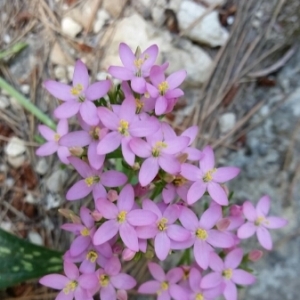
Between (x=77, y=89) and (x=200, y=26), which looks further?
(x=200, y=26)

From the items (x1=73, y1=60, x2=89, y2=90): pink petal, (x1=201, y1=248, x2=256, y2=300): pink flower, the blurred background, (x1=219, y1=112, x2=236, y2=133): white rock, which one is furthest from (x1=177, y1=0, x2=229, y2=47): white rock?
(x1=201, y1=248, x2=256, y2=300): pink flower

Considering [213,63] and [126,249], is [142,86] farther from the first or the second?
[213,63]

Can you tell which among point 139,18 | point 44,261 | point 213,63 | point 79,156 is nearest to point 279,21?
point 213,63

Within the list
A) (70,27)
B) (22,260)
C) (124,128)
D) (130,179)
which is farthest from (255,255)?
(70,27)

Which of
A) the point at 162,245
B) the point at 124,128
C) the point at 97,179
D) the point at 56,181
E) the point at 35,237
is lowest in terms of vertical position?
the point at 35,237

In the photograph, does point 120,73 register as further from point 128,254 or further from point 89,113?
point 128,254

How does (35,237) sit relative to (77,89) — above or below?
A: below

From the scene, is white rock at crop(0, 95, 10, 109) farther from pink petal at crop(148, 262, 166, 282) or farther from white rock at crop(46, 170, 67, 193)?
pink petal at crop(148, 262, 166, 282)
